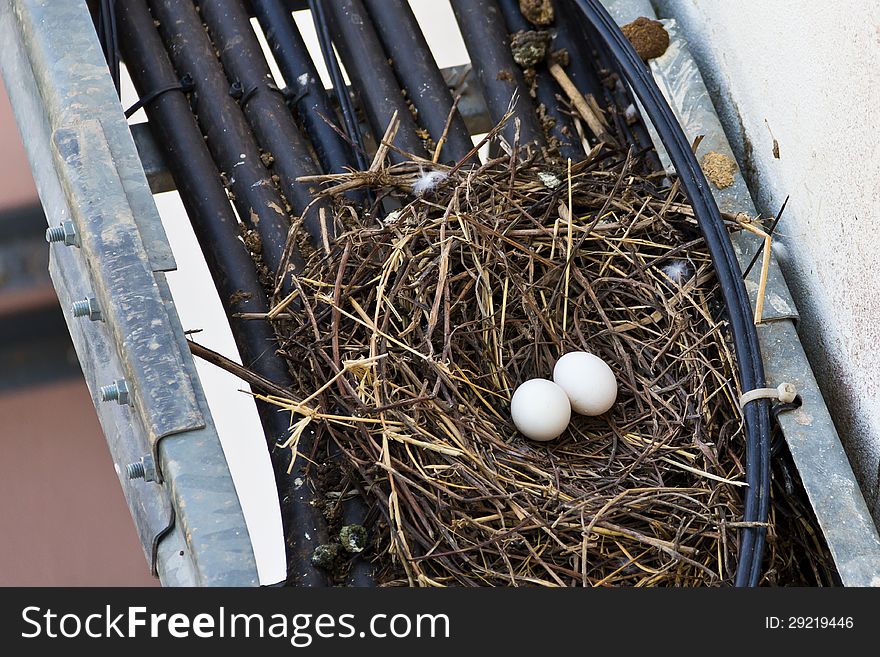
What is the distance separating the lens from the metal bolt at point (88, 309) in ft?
6.45

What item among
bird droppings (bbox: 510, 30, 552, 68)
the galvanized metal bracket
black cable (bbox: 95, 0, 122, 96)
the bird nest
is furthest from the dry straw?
black cable (bbox: 95, 0, 122, 96)

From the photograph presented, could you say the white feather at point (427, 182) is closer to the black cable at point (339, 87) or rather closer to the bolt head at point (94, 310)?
the black cable at point (339, 87)

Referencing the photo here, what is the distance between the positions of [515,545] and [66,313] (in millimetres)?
1083

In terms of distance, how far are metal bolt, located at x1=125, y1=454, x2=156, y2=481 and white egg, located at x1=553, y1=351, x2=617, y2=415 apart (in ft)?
2.48

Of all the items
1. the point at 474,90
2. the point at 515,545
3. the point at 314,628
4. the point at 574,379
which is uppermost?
the point at 474,90

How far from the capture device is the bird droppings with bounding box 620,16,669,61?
256cm

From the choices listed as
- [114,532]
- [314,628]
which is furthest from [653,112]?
[114,532]

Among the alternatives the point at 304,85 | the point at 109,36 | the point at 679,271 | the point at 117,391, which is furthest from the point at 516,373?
the point at 109,36

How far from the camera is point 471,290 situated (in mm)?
2152

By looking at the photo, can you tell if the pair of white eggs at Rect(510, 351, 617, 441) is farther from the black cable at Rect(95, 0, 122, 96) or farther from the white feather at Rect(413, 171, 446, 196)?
the black cable at Rect(95, 0, 122, 96)

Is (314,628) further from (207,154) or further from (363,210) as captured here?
(207,154)

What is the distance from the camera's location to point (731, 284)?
200 cm

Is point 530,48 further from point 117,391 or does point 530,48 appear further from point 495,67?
point 117,391

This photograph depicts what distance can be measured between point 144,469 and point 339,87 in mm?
1052
